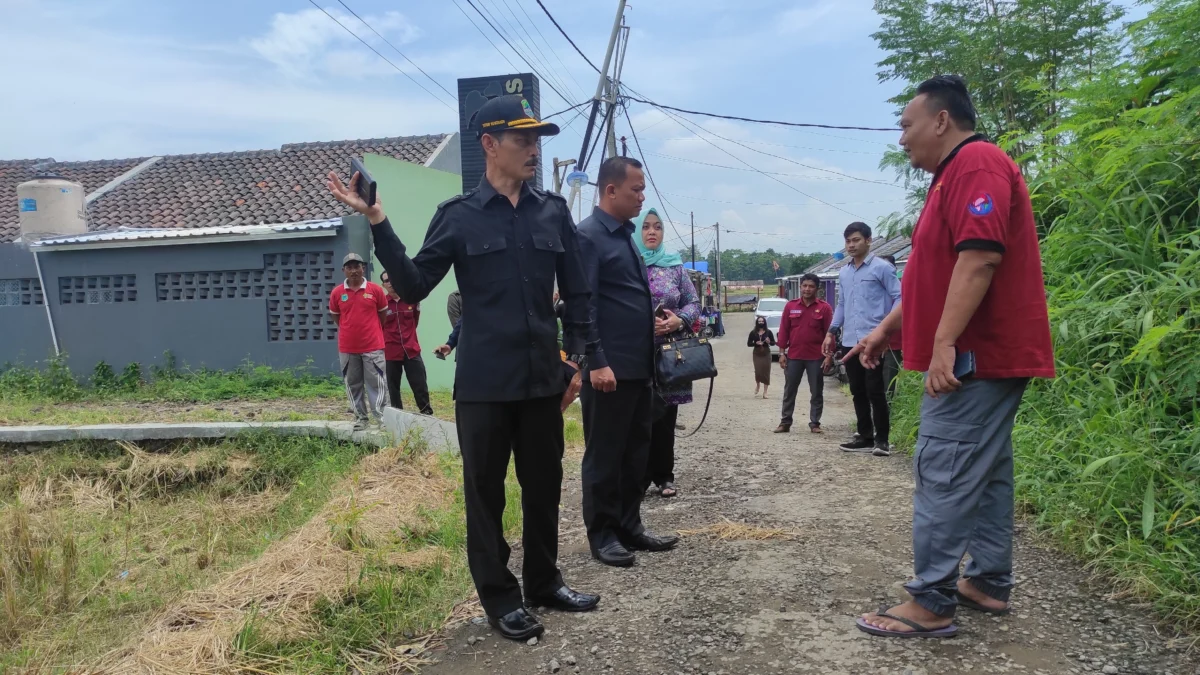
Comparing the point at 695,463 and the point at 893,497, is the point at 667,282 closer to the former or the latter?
the point at 893,497

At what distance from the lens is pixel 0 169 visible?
797 inches

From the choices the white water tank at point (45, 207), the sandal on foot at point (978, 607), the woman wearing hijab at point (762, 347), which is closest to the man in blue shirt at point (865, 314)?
the sandal on foot at point (978, 607)

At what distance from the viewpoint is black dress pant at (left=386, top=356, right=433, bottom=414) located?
924 centimetres

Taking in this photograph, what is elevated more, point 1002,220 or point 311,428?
point 1002,220

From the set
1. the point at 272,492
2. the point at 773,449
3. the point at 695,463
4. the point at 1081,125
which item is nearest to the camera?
the point at 1081,125

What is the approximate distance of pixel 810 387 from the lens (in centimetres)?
841

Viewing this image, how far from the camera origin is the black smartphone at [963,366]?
2.78m

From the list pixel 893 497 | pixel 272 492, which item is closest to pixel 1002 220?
pixel 893 497

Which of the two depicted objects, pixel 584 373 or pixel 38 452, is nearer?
pixel 584 373

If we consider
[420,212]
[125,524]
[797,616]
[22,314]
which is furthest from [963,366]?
[22,314]

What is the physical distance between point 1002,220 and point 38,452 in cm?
959

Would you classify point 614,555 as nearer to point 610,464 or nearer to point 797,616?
point 610,464

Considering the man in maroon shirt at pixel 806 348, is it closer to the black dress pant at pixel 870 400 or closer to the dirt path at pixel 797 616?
the black dress pant at pixel 870 400

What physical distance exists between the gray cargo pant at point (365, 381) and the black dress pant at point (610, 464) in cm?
481
